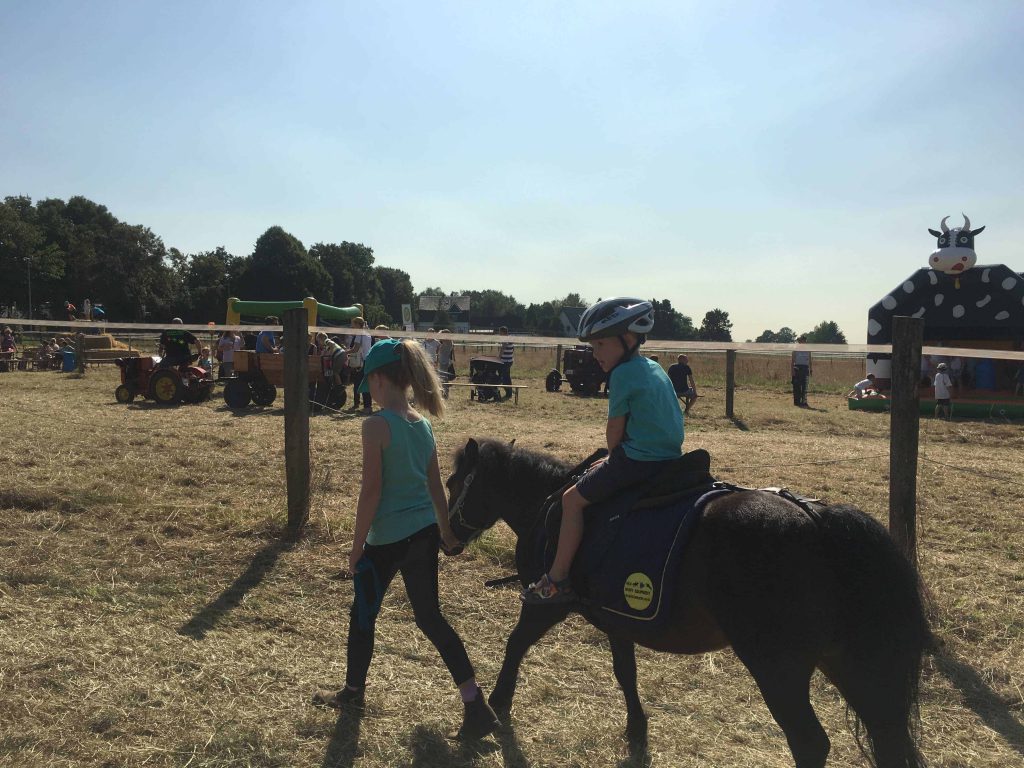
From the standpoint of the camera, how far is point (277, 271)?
70.2m

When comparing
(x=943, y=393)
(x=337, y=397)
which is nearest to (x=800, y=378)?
(x=943, y=393)

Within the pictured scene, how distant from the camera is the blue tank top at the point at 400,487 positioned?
3.34 metres

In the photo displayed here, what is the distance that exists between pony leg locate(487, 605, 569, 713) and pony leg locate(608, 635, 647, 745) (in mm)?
347

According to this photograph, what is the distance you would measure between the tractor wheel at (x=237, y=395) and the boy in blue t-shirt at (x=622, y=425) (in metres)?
13.2

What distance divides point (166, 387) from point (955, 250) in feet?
63.1

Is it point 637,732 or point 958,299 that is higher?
point 958,299

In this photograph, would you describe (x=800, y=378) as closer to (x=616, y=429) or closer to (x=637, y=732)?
(x=637, y=732)

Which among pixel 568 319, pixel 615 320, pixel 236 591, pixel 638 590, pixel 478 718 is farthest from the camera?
pixel 568 319

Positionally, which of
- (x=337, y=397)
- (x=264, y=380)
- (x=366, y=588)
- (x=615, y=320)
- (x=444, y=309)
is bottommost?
(x=366, y=588)

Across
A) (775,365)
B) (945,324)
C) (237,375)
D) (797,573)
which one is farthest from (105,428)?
(775,365)

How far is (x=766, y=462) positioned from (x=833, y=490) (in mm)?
1861

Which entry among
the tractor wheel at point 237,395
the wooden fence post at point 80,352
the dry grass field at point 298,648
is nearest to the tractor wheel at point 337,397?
the tractor wheel at point 237,395

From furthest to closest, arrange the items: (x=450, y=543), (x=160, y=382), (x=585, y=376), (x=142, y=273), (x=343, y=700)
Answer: (x=142, y=273), (x=585, y=376), (x=160, y=382), (x=450, y=543), (x=343, y=700)

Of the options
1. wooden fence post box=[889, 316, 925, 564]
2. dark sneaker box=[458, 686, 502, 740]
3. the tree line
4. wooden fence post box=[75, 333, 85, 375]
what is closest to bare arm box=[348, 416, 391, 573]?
dark sneaker box=[458, 686, 502, 740]
